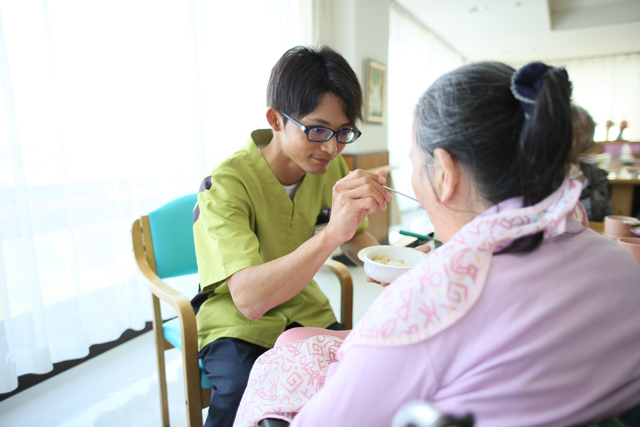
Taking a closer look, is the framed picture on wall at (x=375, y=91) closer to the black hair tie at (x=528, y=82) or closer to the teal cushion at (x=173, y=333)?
the teal cushion at (x=173, y=333)

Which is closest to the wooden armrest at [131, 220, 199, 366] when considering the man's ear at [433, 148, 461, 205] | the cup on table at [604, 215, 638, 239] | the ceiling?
the man's ear at [433, 148, 461, 205]

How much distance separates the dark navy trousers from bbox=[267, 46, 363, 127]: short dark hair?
2.55 feet

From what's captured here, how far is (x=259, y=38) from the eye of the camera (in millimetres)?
2717

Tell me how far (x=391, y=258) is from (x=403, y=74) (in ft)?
17.0

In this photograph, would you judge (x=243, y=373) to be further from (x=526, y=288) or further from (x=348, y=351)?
(x=526, y=288)

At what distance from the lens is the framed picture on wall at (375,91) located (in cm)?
403

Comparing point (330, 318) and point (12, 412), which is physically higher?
point (330, 318)

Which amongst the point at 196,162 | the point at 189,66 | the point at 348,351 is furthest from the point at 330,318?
the point at 189,66

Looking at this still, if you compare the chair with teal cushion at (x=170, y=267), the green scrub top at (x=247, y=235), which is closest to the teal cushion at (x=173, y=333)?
the chair with teal cushion at (x=170, y=267)

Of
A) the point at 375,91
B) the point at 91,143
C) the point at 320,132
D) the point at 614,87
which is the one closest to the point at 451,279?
the point at 320,132

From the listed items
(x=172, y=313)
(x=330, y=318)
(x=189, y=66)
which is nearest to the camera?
(x=330, y=318)

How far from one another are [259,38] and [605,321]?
108 inches

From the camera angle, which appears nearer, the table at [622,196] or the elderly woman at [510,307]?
the elderly woman at [510,307]

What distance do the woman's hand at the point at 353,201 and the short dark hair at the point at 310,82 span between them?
14.5 inches
